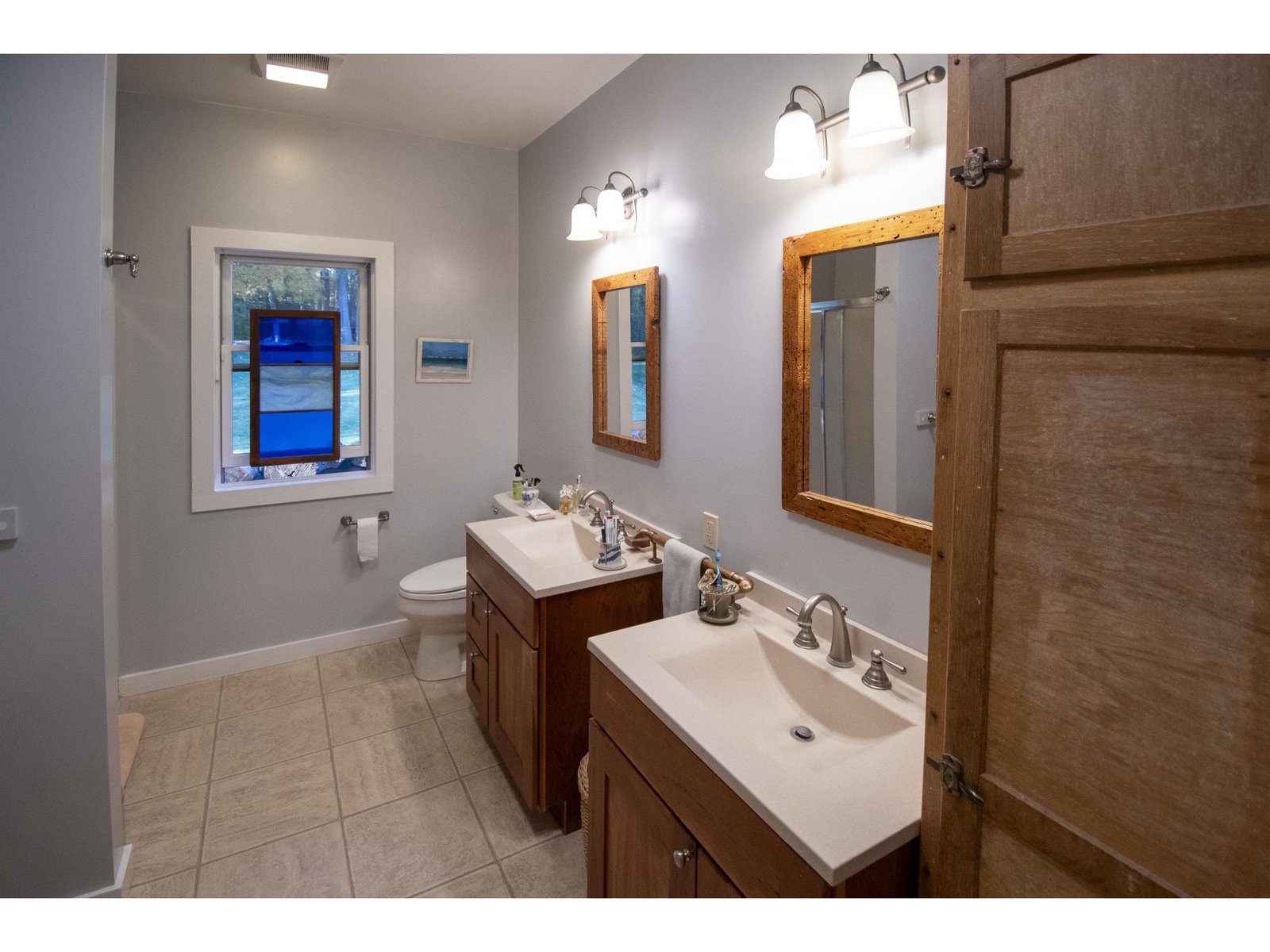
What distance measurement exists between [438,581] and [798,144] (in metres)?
2.26

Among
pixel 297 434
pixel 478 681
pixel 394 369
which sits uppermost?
pixel 394 369

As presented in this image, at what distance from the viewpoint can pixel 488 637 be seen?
2.28m

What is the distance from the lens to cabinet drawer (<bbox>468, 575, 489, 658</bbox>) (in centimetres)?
231

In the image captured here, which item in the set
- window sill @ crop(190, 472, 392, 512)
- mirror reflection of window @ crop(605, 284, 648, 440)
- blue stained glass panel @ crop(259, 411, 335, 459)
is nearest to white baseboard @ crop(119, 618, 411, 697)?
window sill @ crop(190, 472, 392, 512)

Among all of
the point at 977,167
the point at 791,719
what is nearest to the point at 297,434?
the point at 791,719

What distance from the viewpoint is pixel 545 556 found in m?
2.49

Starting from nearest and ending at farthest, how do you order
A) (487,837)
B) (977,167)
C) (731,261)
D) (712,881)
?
(977,167), (712,881), (731,261), (487,837)

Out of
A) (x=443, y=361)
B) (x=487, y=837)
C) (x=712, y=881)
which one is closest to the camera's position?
(x=712, y=881)

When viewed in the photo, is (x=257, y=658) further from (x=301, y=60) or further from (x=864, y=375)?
(x=864, y=375)

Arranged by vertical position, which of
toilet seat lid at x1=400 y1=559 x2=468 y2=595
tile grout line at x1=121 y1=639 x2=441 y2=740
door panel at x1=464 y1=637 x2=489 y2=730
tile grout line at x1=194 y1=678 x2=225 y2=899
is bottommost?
tile grout line at x1=194 y1=678 x2=225 y2=899

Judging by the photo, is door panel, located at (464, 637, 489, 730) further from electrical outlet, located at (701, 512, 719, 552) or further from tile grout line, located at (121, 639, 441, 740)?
electrical outlet, located at (701, 512, 719, 552)

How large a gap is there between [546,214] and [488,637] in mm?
1948

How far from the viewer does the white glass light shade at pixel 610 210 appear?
2254mm

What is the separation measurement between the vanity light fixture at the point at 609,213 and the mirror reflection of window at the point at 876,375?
3.06 feet
